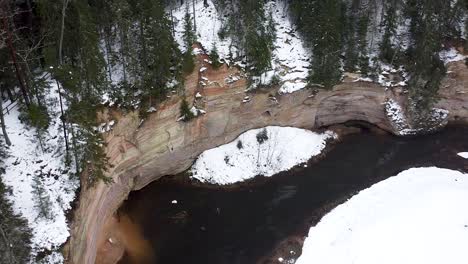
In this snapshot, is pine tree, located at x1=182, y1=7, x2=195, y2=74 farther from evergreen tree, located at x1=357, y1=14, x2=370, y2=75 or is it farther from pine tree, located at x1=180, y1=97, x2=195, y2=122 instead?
evergreen tree, located at x1=357, y1=14, x2=370, y2=75

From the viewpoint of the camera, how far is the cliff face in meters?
28.9

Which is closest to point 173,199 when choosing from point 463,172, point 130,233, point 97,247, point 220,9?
point 130,233

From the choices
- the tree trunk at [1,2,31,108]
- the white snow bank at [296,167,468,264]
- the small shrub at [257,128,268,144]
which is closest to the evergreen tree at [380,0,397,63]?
the white snow bank at [296,167,468,264]

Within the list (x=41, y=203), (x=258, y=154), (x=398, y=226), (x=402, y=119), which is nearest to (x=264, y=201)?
(x=258, y=154)

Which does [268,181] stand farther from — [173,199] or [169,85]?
[169,85]

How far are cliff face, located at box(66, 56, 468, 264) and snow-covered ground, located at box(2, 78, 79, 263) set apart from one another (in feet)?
3.08

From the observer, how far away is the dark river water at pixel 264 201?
3155 centimetres

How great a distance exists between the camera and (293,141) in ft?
134

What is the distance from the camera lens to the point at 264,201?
117ft

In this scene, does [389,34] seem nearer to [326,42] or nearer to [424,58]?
[424,58]

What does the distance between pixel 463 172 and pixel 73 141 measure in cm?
3275

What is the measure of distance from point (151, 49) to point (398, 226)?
74.5ft

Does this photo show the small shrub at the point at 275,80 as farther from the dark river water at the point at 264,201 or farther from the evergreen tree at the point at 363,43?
the evergreen tree at the point at 363,43


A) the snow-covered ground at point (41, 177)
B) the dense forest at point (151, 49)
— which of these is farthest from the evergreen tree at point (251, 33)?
the snow-covered ground at point (41, 177)
